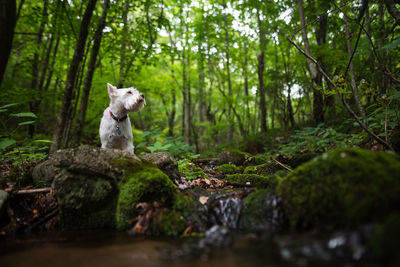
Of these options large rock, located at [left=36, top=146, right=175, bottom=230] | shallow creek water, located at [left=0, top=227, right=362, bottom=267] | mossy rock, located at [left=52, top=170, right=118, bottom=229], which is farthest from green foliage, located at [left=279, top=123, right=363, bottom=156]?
mossy rock, located at [left=52, top=170, right=118, bottom=229]

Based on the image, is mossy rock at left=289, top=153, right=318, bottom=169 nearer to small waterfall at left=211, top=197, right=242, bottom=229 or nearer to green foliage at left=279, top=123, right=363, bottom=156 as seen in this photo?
green foliage at left=279, top=123, right=363, bottom=156

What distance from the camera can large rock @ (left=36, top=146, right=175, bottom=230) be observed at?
274 centimetres

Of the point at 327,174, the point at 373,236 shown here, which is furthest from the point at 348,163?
the point at 373,236

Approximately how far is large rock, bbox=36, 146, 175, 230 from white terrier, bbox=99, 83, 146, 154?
1236 millimetres

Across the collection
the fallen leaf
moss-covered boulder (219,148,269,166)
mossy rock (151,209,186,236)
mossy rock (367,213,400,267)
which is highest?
→ moss-covered boulder (219,148,269,166)

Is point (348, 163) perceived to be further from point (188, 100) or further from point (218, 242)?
point (188, 100)

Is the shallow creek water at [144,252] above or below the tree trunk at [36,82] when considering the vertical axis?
below

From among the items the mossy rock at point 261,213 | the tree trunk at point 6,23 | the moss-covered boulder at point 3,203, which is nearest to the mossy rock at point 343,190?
the mossy rock at point 261,213

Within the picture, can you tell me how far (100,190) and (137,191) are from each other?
579 millimetres

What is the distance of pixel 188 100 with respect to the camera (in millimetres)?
13703

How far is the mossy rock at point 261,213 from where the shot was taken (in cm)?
237

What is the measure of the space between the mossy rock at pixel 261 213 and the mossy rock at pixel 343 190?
0.56 ft

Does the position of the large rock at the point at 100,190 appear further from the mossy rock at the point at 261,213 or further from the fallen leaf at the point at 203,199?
the mossy rock at the point at 261,213

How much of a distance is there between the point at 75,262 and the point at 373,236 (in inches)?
90.1
